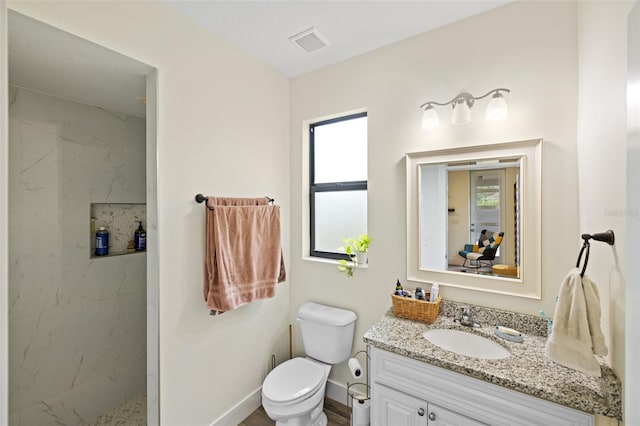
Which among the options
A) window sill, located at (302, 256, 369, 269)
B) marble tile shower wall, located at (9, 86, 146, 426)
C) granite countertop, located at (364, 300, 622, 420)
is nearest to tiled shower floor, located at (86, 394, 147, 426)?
marble tile shower wall, located at (9, 86, 146, 426)

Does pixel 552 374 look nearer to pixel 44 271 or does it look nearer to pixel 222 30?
pixel 222 30

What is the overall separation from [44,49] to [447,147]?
210cm

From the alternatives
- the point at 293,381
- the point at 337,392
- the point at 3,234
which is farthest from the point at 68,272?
the point at 337,392

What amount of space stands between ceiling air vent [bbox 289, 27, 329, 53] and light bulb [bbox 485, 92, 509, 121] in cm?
108

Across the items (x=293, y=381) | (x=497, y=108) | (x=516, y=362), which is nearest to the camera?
(x=516, y=362)

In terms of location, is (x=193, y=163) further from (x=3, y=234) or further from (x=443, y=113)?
(x=443, y=113)

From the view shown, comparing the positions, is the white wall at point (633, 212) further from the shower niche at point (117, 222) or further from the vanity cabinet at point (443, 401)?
the shower niche at point (117, 222)

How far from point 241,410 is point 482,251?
190 centimetres

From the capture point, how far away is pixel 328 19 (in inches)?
61.7

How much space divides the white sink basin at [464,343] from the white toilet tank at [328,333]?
59 cm

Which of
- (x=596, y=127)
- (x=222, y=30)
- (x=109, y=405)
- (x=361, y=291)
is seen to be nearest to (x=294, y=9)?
(x=222, y=30)

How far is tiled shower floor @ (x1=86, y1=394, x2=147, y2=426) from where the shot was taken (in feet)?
6.26

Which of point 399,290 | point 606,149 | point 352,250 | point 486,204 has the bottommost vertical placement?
point 399,290

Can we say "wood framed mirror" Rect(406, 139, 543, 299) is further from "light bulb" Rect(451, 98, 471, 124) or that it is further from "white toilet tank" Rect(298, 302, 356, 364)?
"white toilet tank" Rect(298, 302, 356, 364)
